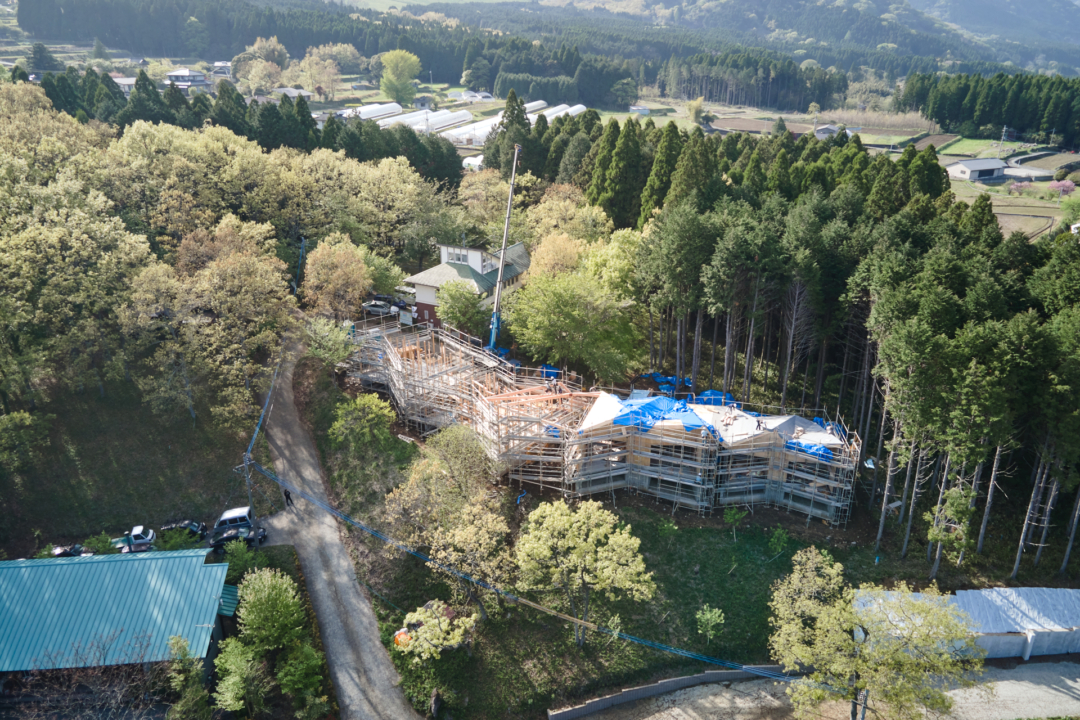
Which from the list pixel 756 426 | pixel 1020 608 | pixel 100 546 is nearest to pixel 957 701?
pixel 1020 608

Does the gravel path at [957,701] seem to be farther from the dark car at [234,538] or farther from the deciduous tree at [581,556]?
the dark car at [234,538]

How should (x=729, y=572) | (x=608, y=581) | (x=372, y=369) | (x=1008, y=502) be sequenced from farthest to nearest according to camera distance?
(x=372, y=369), (x=1008, y=502), (x=729, y=572), (x=608, y=581)

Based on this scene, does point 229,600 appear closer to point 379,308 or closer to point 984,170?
point 379,308

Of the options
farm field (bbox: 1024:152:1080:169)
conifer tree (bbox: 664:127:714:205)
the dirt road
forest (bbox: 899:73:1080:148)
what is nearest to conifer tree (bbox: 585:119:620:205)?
conifer tree (bbox: 664:127:714:205)

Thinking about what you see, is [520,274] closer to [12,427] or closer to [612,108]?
[12,427]

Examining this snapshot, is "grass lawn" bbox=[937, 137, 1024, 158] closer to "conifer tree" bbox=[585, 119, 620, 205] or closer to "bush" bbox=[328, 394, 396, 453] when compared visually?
"conifer tree" bbox=[585, 119, 620, 205]

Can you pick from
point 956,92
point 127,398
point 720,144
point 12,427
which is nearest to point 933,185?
point 720,144
